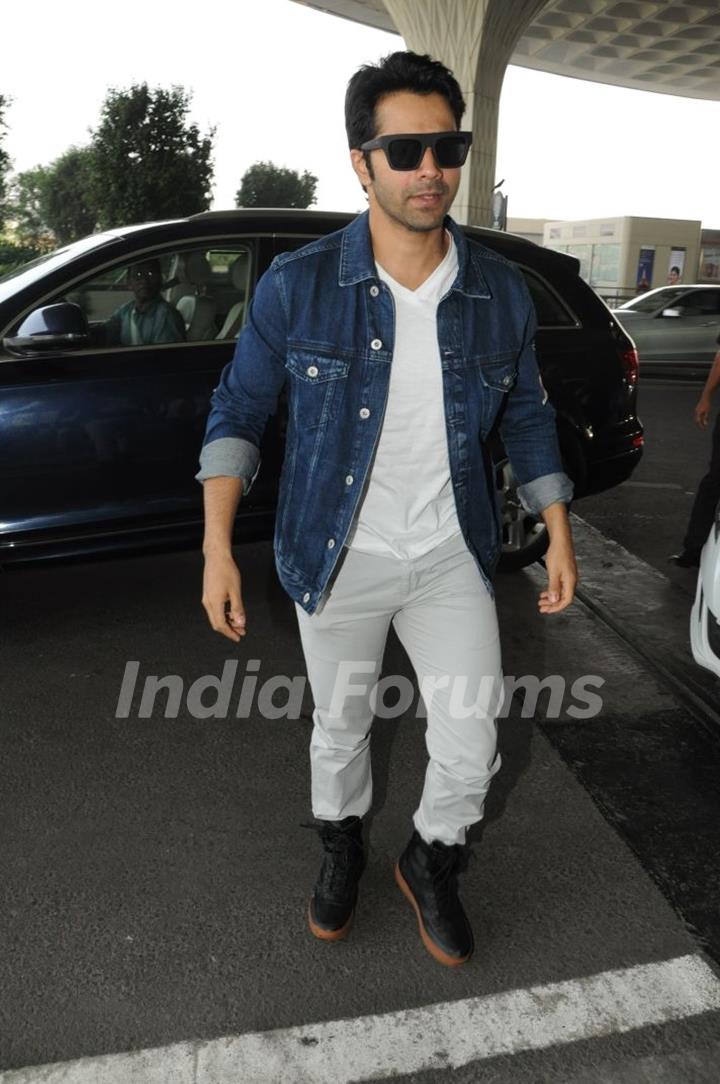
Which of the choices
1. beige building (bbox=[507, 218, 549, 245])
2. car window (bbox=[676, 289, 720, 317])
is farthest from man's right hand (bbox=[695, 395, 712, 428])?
beige building (bbox=[507, 218, 549, 245])

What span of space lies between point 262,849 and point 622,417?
3.28 m

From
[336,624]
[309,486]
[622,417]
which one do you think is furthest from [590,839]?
[622,417]

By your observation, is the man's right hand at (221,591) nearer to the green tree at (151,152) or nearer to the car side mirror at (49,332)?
the car side mirror at (49,332)

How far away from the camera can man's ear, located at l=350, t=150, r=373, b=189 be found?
2.11m

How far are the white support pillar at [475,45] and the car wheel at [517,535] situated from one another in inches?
1114

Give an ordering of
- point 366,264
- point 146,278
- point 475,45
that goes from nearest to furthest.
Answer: point 366,264 → point 146,278 → point 475,45

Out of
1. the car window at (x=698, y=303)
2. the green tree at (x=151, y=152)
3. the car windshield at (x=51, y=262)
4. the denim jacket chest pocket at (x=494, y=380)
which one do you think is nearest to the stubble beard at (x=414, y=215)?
the denim jacket chest pocket at (x=494, y=380)

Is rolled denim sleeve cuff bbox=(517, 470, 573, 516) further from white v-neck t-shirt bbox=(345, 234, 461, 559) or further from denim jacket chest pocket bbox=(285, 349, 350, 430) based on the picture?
denim jacket chest pocket bbox=(285, 349, 350, 430)

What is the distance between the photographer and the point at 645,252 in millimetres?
38500

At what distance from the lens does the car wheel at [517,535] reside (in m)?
5.10

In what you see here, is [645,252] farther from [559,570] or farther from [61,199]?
[61,199]

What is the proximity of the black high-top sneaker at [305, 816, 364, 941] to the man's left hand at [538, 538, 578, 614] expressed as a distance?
2.48 ft

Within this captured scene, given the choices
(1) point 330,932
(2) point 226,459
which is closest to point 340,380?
(2) point 226,459

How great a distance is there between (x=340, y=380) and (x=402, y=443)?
0.63 ft
